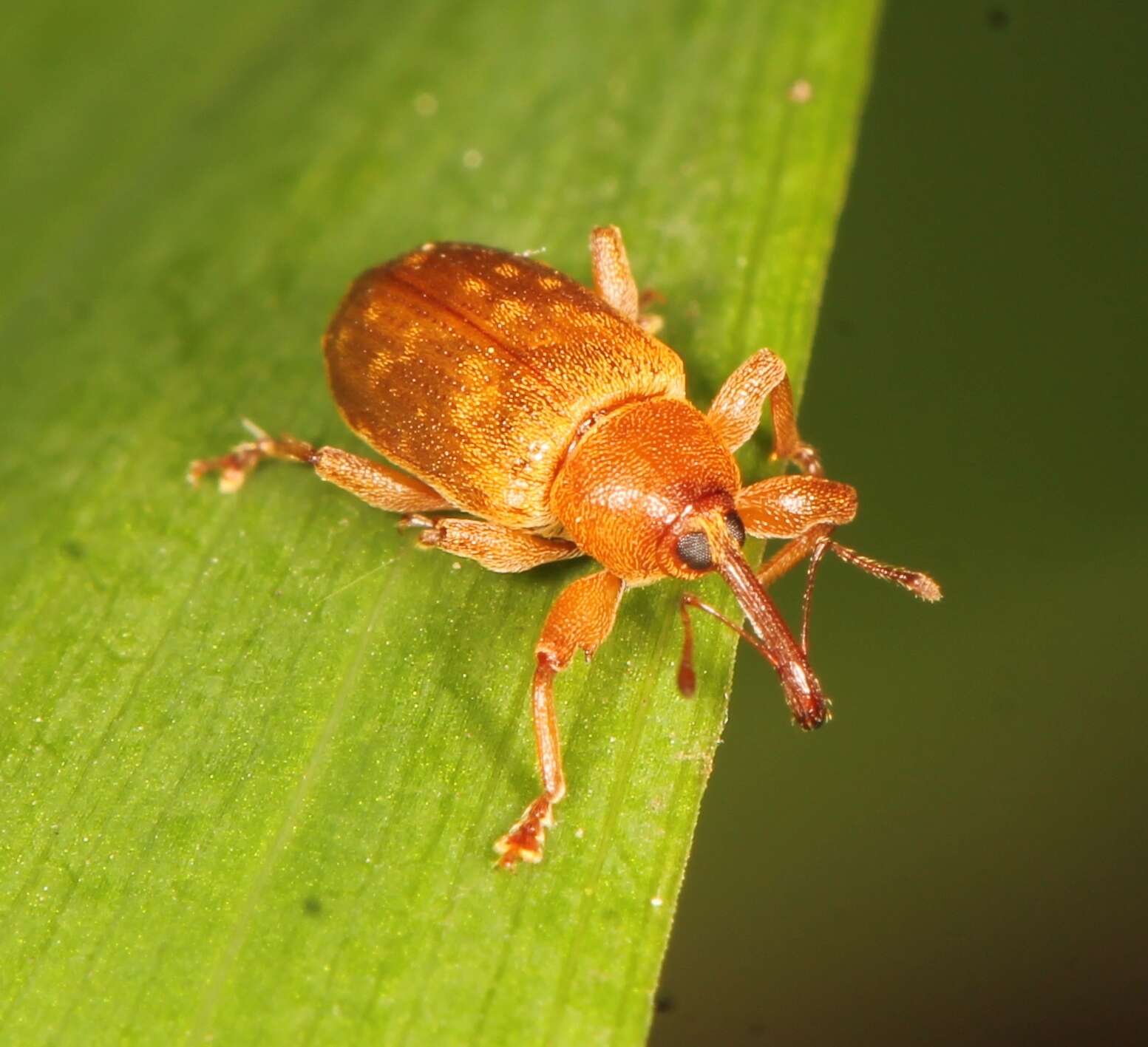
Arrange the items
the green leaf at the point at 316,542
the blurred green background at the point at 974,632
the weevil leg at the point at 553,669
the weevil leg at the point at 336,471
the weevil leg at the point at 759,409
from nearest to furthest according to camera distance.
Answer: the green leaf at the point at 316,542, the weevil leg at the point at 553,669, the weevil leg at the point at 759,409, the weevil leg at the point at 336,471, the blurred green background at the point at 974,632

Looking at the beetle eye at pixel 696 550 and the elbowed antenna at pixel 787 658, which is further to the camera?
the beetle eye at pixel 696 550

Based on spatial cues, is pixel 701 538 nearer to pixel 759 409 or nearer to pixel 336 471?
pixel 759 409

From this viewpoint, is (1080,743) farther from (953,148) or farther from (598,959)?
(953,148)

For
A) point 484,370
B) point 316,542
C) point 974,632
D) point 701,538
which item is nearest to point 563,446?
point 484,370

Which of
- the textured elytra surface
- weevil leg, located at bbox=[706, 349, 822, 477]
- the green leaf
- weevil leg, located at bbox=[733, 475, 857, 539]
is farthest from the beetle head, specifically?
the textured elytra surface

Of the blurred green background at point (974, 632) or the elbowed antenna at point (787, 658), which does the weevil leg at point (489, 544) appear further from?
the blurred green background at point (974, 632)

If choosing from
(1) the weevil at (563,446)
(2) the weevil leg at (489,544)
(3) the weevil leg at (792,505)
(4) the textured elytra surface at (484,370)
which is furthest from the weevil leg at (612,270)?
(2) the weevil leg at (489,544)
